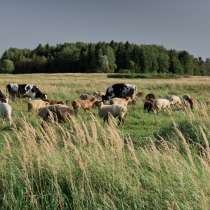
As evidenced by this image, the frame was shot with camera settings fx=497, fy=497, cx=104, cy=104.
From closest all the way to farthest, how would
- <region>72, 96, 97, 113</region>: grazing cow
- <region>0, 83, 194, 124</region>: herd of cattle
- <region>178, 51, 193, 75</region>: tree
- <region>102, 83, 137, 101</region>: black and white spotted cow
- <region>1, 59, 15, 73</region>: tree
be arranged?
<region>0, 83, 194, 124</region>: herd of cattle, <region>72, 96, 97, 113</region>: grazing cow, <region>102, 83, 137, 101</region>: black and white spotted cow, <region>178, 51, 193, 75</region>: tree, <region>1, 59, 15, 73</region>: tree

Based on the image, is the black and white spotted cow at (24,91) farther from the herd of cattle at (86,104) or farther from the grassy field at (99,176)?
the grassy field at (99,176)

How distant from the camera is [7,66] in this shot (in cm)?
11481

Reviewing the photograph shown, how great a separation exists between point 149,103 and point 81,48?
322 feet

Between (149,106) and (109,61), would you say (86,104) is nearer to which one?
(149,106)

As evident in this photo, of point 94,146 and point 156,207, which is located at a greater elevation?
point 94,146

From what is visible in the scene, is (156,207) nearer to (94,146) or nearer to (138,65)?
(94,146)

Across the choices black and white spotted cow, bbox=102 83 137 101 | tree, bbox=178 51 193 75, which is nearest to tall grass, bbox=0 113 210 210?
black and white spotted cow, bbox=102 83 137 101

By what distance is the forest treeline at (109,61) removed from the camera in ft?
356

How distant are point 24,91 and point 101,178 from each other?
A: 985 inches

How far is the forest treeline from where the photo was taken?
108481 mm

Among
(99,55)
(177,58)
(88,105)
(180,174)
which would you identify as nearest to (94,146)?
(180,174)

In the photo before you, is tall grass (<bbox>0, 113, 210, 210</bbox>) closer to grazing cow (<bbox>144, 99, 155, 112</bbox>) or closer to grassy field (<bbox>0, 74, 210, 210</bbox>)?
grassy field (<bbox>0, 74, 210, 210</bbox>)

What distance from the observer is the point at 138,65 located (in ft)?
356

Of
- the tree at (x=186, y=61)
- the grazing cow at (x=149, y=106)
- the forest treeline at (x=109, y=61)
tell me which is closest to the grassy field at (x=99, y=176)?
the grazing cow at (x=149, y=106)
